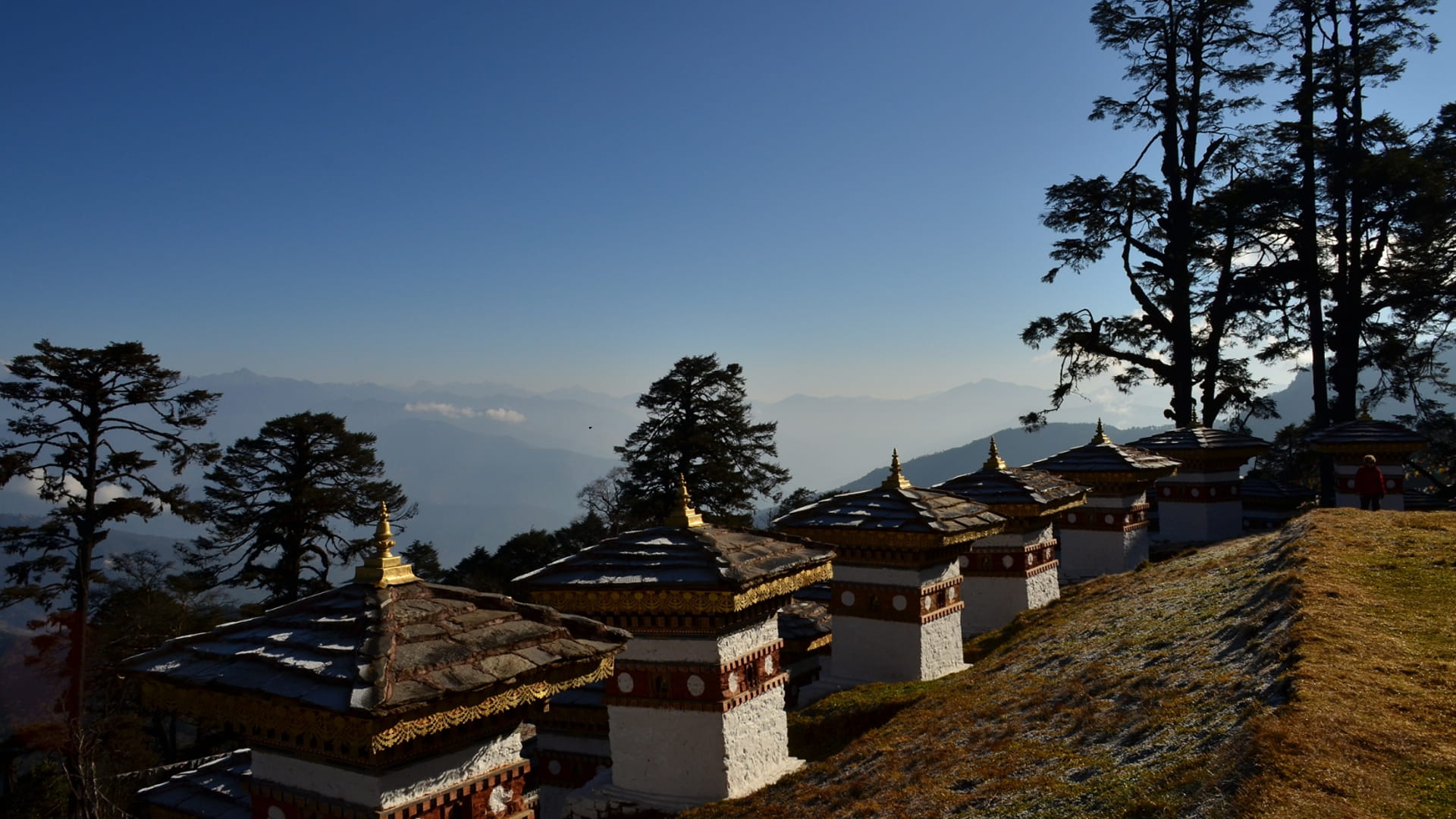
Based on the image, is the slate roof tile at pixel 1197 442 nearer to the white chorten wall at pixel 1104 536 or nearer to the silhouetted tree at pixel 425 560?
the white chorten wall at pixel 1104 536

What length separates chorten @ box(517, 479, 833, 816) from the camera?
8586mm

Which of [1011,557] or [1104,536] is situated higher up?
[1011,557]

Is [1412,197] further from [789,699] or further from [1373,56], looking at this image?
[789,699]

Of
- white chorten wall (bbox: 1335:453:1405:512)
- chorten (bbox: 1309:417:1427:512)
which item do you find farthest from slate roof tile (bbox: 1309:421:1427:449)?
white chorten wall (bbox: 1335:453:1405:512)

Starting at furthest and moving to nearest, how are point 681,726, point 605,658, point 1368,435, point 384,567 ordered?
point 1368,435
point 681,726
point 384,567
point 605,658

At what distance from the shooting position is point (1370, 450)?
18078mm

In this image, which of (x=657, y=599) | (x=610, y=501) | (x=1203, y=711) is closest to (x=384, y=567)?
(x=657, y=599)

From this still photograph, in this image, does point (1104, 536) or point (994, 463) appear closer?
point (994, 463)

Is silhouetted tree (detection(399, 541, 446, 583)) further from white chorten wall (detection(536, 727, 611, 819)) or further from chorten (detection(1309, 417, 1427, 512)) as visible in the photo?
chorten (detection(1309, 417, 1427, 512))

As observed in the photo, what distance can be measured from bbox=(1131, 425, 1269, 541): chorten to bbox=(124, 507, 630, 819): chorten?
58.1 feet

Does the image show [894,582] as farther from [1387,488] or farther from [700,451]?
[700,451]

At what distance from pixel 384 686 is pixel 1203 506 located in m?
20.0

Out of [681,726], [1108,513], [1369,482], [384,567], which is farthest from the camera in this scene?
[1108,513]

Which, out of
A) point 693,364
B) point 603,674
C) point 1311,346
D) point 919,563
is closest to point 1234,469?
point 1311,346
